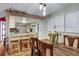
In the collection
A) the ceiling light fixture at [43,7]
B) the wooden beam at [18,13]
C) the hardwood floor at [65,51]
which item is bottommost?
the hardwood floor at [65,51]

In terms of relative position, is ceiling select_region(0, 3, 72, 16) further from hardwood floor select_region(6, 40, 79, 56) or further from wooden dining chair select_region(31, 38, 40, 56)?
hardwood floor select_region(6, 40, 79, 56)

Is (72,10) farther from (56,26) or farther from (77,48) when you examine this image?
(77,48)

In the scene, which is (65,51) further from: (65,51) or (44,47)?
(44,47)

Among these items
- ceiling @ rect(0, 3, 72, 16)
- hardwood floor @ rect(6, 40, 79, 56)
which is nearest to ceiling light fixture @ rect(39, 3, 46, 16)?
ceiling @ rect(0, 3, 72, 16)

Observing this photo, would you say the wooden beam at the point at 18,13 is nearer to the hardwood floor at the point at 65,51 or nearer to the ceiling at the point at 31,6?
the ceiling at the point at 31,6

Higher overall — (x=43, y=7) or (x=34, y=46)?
(x=43, y=7)

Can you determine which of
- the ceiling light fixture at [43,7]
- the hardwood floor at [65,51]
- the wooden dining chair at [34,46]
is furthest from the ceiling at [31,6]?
the hardwood floor at [65,51]

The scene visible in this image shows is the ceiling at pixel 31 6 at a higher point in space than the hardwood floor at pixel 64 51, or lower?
higher

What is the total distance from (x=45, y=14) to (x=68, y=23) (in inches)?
15.9

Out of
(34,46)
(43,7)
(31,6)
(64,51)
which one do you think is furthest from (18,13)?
(64,51)

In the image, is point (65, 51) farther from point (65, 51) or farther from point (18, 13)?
A: point (18, 13)

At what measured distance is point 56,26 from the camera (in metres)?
2.16

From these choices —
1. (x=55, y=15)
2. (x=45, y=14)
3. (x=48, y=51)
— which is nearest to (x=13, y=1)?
(x=45, y=14)

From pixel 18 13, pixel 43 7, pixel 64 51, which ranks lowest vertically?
pixel 64 51
